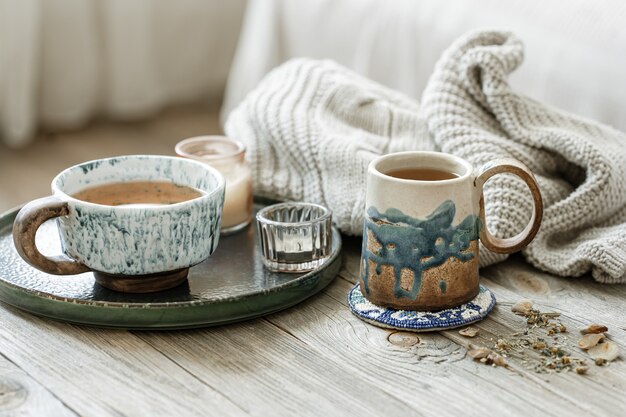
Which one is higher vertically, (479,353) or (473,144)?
(473,144)

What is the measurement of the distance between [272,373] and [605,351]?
0.26 metres

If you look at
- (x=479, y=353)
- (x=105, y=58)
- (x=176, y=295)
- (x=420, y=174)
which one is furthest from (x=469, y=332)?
(x=105, y=58)

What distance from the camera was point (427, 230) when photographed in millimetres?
715

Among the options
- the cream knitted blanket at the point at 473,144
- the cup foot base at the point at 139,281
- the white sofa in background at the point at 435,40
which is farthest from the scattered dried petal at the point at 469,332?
the white sofa in background at the point at 435,40

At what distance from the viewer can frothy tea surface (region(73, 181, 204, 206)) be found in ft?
2.58

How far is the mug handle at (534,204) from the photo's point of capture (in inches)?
28.9

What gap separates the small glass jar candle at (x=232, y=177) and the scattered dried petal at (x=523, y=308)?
0.29 meters

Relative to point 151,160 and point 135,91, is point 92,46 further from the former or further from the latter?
point 151,160

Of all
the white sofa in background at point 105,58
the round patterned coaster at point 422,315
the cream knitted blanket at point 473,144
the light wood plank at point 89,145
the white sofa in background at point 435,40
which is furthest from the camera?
the white sofa in background at point 105,58

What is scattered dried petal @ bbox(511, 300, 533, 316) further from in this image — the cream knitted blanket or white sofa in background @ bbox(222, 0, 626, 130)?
white sofa in background @ bbox(222, 0, 626, 130)

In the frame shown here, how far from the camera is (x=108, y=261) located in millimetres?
711

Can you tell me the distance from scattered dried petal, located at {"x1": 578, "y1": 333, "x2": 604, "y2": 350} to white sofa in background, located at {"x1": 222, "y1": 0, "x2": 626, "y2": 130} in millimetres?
365

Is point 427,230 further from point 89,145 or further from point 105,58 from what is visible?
point 105,58

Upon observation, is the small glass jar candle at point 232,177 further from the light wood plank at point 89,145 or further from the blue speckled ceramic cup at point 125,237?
the light wood plank at point 89,145
